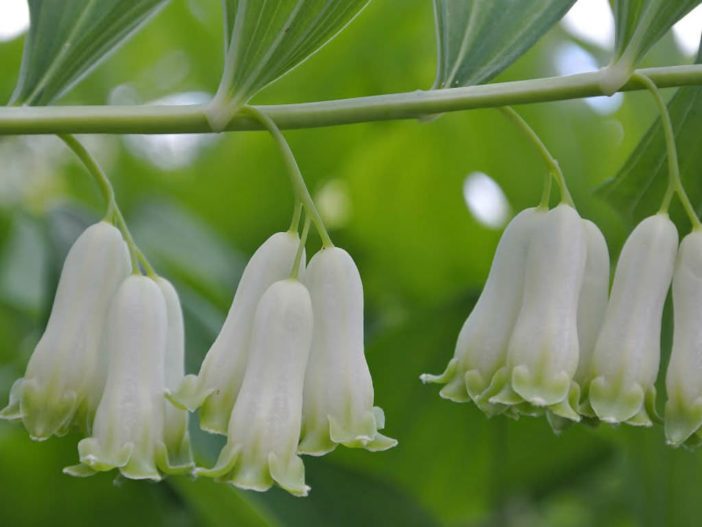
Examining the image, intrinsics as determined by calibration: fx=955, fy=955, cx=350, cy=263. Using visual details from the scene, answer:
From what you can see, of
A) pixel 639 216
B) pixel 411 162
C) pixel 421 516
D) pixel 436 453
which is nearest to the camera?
pixel 639 216

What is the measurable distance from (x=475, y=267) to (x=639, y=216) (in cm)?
96

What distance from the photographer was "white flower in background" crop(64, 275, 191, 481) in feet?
3.51

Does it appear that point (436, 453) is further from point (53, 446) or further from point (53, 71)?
point (53, 71)

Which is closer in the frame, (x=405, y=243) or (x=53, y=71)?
(x=53, y=71)

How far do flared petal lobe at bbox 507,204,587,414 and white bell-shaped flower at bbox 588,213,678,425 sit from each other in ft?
0.13

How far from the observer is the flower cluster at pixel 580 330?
1.06 m

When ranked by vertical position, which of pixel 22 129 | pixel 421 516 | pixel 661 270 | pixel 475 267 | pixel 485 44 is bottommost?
pixel 421 516

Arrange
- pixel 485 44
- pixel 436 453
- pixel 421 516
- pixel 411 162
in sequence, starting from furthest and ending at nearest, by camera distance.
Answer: pixel 411 162 < pixel 436 453 < pixel 421 516 < pixel 485 44

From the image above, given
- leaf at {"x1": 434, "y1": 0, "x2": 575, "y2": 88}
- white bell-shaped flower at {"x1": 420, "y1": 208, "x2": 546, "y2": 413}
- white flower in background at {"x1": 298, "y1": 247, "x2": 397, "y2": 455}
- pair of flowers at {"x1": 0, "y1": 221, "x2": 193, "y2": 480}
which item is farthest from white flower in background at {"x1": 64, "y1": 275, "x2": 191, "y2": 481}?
leaf at {"x1": 434, "y1": 0, "x2": 575, "y2": 88}

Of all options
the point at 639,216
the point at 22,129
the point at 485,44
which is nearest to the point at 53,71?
the point at 22,129

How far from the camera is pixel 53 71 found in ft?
3.75

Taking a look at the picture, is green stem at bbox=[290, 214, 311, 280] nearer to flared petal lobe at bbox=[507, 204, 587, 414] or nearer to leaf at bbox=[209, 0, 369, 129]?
leaf at bbox=[209, 0, 369, 129]

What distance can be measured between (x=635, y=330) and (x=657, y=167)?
0.93 feet

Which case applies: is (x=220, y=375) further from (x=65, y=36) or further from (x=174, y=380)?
(x=65, y=36)
